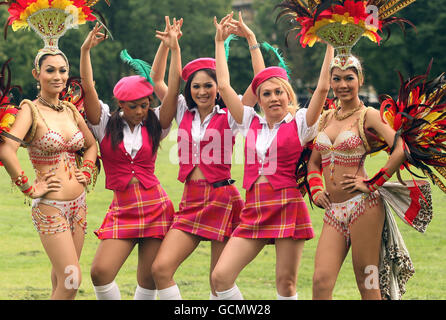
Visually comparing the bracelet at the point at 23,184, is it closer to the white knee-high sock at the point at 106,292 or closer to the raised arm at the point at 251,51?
the white knee-high sock at the point at 106,292

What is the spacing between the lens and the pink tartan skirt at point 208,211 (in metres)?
5.59

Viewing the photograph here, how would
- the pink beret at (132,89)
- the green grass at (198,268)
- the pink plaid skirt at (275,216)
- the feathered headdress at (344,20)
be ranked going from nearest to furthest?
the feathered headdress at (344,20) < the pink plaid skirt at (275,216) < the pink beret at (132,89) < the green grass at (198,268)

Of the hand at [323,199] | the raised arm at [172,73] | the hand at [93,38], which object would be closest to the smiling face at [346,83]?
the hand at [323,199]

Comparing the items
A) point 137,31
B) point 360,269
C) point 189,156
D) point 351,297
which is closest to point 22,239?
point 351,297

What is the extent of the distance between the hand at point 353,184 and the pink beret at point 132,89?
1.73m

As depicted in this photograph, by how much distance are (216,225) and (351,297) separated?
117 inches

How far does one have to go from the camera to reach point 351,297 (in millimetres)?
7988

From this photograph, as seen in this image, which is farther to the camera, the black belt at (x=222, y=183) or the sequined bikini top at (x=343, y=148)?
the black belt at (x=222, y=183)

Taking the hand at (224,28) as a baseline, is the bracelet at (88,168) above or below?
below

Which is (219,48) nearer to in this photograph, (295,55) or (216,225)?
(216,225)

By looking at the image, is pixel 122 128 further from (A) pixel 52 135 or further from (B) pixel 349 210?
(B) pixel 349 210

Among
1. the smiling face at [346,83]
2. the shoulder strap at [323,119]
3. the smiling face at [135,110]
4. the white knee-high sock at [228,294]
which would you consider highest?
the smiling face at [135,110]

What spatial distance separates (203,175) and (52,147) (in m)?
1.18

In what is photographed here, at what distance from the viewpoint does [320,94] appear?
5.30m
